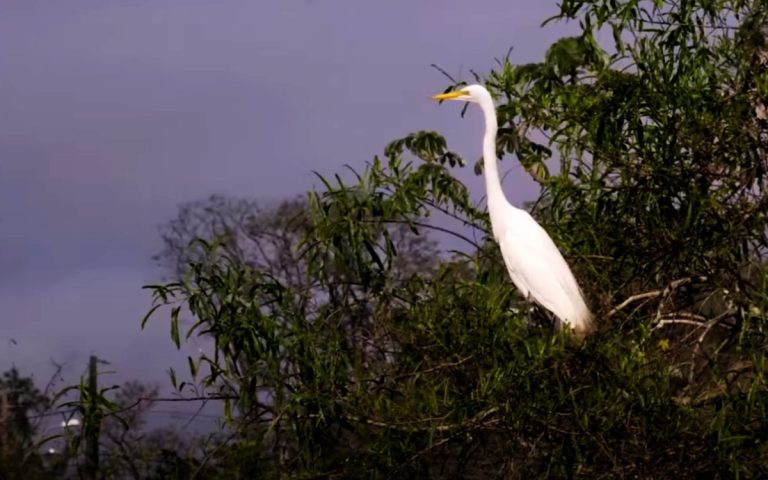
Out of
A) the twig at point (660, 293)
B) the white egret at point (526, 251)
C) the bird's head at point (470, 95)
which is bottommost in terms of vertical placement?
the twig at point (660, 293)

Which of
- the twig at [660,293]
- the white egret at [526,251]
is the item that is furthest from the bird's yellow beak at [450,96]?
the twig at [660,293]

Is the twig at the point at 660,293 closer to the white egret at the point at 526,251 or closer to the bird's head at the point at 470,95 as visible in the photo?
the white egret at the point at 526,251

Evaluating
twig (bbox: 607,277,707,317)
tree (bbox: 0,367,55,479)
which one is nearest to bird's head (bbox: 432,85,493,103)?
twig (bbox: 607,277,707,317)

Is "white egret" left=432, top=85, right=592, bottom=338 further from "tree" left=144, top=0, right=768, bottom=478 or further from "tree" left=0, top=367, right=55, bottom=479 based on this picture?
"tree" left=0, top=367, right=55, bottom=479

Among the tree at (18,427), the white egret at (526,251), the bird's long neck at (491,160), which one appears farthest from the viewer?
the tree at (18,427)

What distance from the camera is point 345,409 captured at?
361cm

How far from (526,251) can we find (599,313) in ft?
1.60

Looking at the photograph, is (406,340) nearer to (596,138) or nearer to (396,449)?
(396,449)

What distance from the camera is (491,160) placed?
451 centimetres

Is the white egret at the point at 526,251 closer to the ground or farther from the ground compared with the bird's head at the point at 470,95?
closer to the ground

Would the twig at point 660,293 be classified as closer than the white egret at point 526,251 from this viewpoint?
Yes

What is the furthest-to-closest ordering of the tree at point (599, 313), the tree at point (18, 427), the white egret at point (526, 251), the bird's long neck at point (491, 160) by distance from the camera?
the tree at point (18, 427) → the bird's long neck at point (491, 160) → the white egret at point (526, 251) → the tree at point (599, 313)

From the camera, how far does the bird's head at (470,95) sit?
4.36 meters

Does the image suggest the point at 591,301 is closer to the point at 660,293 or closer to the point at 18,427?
the point at 660,293
